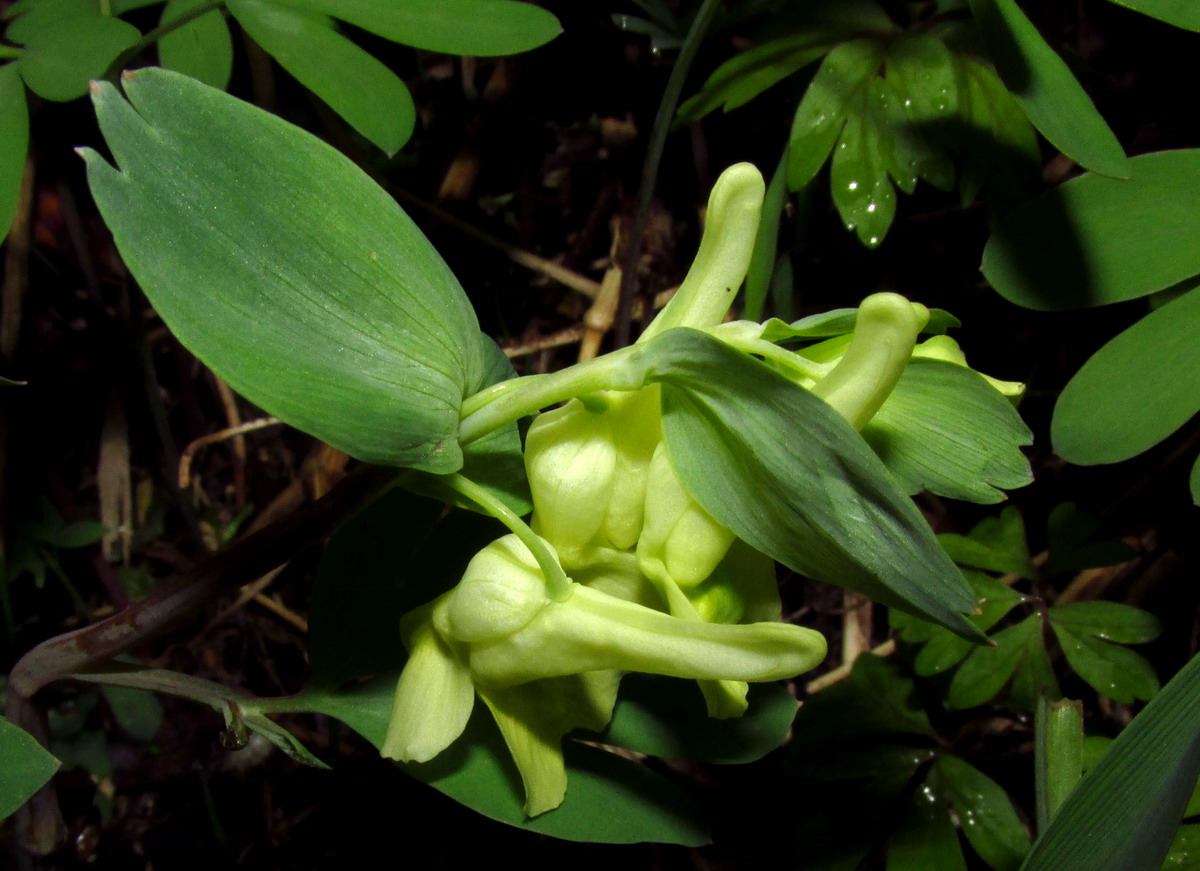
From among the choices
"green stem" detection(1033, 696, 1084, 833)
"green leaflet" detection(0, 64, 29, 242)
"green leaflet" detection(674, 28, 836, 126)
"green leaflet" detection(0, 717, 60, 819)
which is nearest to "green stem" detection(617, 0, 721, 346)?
"green leaflet" detection(674, 28, 836, 126)

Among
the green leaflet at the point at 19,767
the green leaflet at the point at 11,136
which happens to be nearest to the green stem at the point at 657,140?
the green leaflet at the point at 11,136

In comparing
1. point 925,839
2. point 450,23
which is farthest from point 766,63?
point 925,839

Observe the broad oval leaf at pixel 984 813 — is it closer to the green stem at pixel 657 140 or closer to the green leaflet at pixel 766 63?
the green stem at pixel 657 140

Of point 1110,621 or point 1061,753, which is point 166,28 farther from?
point 1110,621

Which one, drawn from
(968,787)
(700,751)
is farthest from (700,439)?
(968,787)

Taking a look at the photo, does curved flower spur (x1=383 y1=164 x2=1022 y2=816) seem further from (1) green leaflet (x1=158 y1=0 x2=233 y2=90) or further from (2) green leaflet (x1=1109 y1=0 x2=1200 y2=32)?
(1) green leaflet (x1=158 y1=0 x2=233 y2=90)
